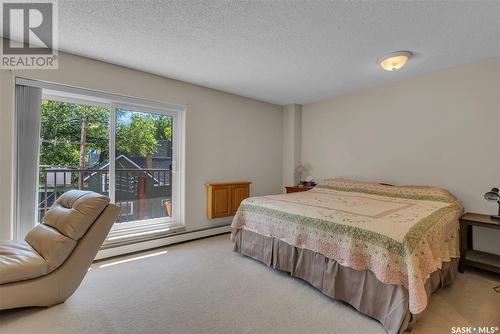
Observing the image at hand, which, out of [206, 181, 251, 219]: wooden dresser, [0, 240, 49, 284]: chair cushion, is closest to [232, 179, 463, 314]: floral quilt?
[206, 181, 251, 219]: wooden dresser

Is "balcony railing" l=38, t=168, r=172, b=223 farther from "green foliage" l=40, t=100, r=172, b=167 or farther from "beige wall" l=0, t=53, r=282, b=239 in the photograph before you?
"beige wall" l=0, t=53, r=282, b=239

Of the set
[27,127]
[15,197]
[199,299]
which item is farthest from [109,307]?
[27,127]

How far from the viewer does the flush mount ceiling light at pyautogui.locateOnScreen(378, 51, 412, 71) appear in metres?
2.57

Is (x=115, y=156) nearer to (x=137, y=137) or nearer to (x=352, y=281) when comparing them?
(x=137, y=137)

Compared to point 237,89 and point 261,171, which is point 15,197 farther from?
point 261,171

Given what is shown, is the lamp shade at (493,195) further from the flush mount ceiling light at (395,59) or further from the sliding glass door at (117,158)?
the sliding glass door at (117,158)

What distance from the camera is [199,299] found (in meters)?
2.06

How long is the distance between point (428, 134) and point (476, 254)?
5.04 ft

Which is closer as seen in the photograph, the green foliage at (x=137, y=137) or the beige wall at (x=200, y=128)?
the beige wall at (x=200, y=128)

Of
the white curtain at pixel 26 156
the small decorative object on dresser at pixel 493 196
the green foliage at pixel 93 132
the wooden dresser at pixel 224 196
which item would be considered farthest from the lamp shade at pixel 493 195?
the white curtain at pixel 26 156

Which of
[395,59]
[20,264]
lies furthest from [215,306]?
[395,59]

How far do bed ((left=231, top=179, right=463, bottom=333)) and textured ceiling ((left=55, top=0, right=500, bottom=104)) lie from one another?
1664 millimetres

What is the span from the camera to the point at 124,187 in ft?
10.9

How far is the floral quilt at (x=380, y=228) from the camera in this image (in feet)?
5.46
